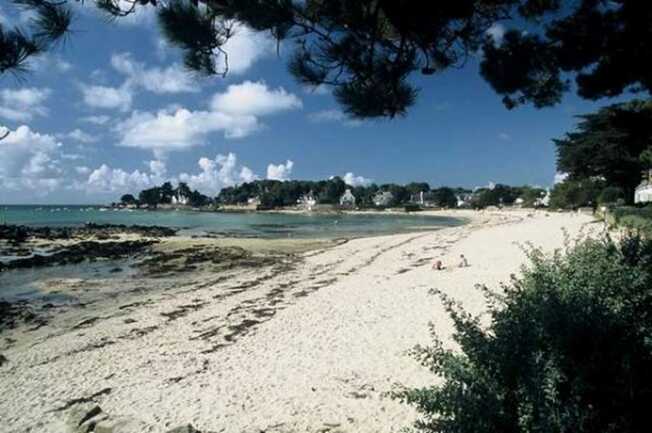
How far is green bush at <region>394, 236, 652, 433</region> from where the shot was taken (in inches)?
110

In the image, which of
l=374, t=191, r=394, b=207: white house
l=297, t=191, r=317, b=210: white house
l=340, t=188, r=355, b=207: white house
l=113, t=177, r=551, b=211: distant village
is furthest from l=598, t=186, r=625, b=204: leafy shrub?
→ l=297, t=191, r=317, b=210: white house

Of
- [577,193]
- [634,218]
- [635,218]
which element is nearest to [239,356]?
[635,218]

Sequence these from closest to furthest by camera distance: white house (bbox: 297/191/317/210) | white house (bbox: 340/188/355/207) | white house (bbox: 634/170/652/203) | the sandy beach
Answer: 1. the sandy beach
2. white house (bbox: 634/170/652/203)
3. white house (bbox: 340/188/355/207)
4. white house (bbox: 297/191/317/210)

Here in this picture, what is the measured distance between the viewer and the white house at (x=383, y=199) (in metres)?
156

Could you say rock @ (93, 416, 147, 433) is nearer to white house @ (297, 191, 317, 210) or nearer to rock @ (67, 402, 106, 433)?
rock @ (67, 402, 106, 433)

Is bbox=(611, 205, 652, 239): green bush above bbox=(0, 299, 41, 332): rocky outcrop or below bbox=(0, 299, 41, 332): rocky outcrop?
above

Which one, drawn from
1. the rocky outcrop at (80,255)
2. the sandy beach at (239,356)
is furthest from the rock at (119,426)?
the rocky outcrop at (80,255)

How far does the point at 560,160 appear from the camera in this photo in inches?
2015

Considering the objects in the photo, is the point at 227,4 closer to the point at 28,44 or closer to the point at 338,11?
the point at 338,11

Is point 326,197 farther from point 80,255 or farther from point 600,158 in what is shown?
point 80,255

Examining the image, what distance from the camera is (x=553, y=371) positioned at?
280 centimetres

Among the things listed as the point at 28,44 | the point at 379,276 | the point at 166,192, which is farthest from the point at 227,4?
the point at 166,192

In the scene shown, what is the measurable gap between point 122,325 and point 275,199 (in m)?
149

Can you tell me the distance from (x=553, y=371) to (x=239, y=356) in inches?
240
